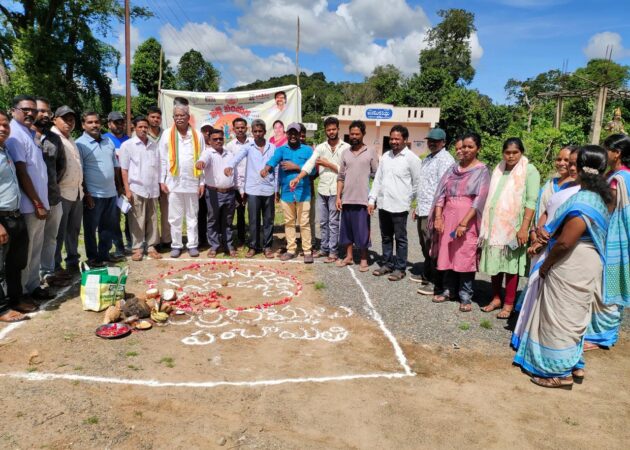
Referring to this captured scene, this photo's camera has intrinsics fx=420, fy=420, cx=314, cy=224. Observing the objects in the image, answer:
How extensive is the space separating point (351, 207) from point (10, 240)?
4102 mm

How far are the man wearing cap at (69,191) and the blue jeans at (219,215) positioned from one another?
177 centimetres

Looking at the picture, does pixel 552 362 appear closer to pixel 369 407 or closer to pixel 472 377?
pixel 472 377

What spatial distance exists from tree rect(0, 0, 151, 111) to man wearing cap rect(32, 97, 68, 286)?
15112 millimetres

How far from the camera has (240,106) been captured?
9438mm

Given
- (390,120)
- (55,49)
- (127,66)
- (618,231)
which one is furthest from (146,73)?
(618,231)

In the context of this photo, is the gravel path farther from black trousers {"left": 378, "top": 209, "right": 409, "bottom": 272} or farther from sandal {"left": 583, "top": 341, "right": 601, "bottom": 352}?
sandal {"left": 583, "top": 341, "right": 601, "bottom": 352}

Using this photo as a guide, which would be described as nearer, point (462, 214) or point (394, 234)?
point (462, 214)

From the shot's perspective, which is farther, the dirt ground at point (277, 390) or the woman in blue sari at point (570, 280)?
the woman in blue sari at point (570, 280)

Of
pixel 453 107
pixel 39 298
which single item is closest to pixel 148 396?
pixel 39 298

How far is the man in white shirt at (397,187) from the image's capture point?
18.6 feet

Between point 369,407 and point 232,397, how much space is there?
1039 mm

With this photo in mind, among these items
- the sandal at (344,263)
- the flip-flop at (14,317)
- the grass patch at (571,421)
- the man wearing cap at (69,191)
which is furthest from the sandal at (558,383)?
the man wearing cap at (69,191)

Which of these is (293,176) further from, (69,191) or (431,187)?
(69,191)

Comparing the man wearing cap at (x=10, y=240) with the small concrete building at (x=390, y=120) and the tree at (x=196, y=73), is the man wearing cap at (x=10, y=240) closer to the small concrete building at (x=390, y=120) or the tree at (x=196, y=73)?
the small concrete building at (x=390, y=120)
